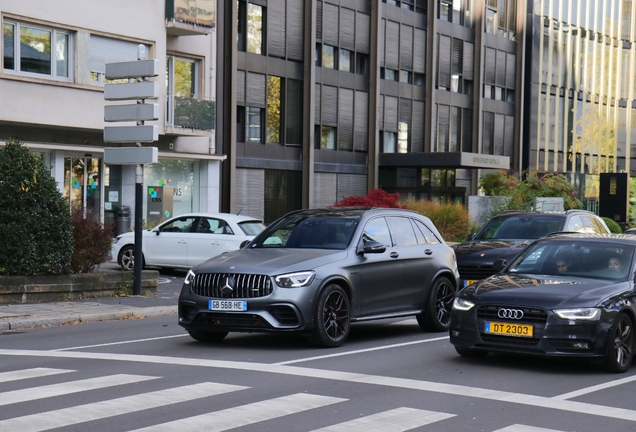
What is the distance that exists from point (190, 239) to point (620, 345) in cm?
1418

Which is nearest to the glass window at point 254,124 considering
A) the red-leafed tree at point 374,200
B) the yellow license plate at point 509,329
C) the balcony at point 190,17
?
the red-leafed tree at point 374,200

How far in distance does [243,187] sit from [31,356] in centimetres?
2403

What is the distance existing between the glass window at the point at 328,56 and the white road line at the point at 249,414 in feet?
102

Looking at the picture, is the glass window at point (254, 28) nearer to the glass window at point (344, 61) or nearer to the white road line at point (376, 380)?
the glass window at point (344, 61)

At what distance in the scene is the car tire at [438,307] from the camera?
13820 millimetres

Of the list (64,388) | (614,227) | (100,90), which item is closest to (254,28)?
(100,90)

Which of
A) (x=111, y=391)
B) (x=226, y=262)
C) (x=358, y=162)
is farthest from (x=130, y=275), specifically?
(x=358, y=162)

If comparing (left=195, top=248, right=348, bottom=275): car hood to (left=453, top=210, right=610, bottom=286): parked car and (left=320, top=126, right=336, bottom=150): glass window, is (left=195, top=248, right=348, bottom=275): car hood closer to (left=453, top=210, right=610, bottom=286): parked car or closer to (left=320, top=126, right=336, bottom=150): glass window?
(left=453, top=210, right=610, bottom=286): parked car

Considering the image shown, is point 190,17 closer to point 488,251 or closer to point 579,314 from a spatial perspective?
point 488,251

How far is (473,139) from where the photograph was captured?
159 feet

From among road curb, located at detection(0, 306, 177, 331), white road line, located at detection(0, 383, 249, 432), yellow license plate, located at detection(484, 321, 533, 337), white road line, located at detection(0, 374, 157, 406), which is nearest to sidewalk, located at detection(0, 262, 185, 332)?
road curb, located at detection(0, 306, 177, 331)

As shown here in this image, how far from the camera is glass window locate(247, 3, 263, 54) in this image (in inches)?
1377

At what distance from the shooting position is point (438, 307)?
14.1 m

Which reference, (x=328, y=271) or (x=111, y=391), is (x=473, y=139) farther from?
(x=111, y=391)
